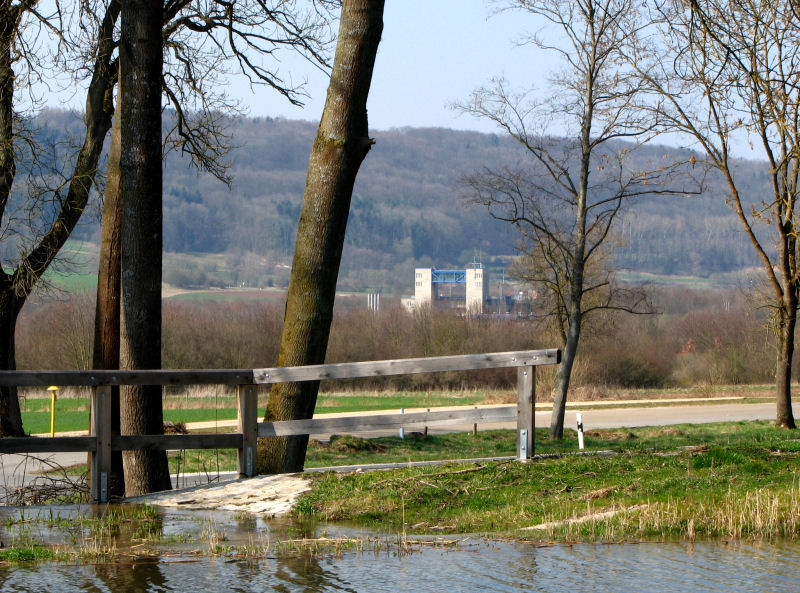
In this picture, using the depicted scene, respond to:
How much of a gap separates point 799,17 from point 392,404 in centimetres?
4045

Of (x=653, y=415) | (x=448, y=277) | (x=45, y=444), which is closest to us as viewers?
(x=45, y=444)

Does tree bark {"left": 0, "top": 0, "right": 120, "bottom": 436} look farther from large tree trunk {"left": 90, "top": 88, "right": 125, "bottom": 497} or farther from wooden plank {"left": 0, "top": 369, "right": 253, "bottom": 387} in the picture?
wooden plank {"left": 0, "top": 369, "right": 253, "bottom": 387}

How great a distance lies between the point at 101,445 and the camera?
29.1 ft

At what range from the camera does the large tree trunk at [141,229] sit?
35.2ft

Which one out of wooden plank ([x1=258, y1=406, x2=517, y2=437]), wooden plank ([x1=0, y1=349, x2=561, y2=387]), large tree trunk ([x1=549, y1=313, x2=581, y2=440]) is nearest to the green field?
large tree trunk ([x1=549, y1=313, x2=581, y2=440])

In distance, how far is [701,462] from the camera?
9.51 metres

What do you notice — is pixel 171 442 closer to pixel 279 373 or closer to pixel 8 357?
pixel 279 373

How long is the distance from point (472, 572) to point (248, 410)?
4.18 metres

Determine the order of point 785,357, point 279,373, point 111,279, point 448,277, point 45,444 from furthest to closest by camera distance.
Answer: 1. point 448,277
2. point 785,357
3. point 111,279
4. point 279,373
5. point 45,444

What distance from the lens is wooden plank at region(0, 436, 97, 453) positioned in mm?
8664

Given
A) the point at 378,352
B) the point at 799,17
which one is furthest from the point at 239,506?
the point at 378,352

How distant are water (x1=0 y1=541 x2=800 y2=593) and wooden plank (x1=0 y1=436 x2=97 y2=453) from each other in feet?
8.99

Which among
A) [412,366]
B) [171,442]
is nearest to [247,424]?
[171,442]

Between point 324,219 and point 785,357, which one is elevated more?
point 324,219
